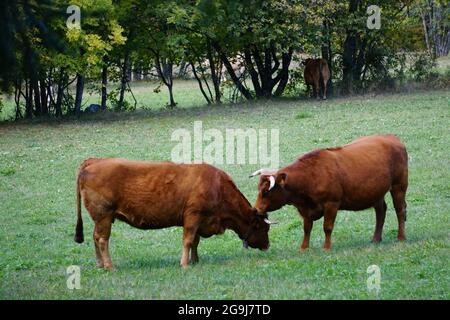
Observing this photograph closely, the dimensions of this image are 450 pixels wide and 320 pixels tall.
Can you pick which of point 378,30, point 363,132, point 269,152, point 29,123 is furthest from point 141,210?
point 378,30

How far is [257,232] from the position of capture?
41.3 feet

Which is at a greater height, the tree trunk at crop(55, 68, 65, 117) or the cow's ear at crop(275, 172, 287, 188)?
the cow's ear at crop(275, 172, 287, 188)

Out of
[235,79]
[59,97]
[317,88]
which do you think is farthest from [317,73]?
[59,97]

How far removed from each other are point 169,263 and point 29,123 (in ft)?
66.4

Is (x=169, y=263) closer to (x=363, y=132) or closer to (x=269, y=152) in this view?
(x=269, y=152)

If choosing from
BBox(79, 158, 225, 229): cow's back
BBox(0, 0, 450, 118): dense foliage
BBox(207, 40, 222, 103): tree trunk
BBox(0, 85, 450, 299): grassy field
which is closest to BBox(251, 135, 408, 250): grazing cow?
BBox(0, 85, 450, 299): grassy field

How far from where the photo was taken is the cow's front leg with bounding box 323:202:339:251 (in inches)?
494

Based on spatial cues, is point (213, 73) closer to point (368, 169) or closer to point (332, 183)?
point (368, 169)

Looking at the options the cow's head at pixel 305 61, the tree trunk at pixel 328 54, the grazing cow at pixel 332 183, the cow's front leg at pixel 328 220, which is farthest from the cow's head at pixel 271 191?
the cow's head at pixel 305 61

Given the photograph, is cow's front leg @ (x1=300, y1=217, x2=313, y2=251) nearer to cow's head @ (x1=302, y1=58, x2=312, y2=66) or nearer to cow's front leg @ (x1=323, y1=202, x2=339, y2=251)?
cow's front leg @ (x1=323, y1=202, x2=339, y2=251)

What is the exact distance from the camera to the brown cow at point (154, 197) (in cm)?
1191

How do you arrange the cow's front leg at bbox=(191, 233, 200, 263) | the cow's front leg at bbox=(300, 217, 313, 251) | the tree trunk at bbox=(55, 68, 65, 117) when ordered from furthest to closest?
the tree trunk at bbox=(55, 68, 65, 117) < the cow's front leg at bbox=(300, 217, 313, 251) < the cow's front leg at bbox=(191, 233, 200, 263)

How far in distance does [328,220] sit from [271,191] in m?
0.89

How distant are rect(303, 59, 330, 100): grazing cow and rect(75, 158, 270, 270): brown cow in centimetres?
2235
